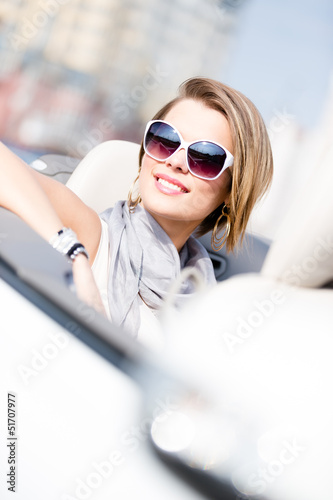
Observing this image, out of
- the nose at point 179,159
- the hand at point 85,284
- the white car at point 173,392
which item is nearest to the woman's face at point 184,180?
the nose at point 179,159

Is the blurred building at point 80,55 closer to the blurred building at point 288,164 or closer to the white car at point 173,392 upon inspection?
the blurred building at point 288,164

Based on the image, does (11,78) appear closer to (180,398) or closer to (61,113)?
(61,113)

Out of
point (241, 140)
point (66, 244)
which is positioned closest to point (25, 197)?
point (66, 244)

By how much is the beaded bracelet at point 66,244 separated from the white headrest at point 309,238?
444 millimetres

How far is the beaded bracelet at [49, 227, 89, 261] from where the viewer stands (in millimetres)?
1077

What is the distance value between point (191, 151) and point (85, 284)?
0.72m

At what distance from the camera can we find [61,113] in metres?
14.3

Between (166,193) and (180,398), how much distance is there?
3.38 ft

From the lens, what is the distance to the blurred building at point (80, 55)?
463 inches

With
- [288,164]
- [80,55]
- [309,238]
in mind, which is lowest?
[80,55]

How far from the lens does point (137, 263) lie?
1.59m

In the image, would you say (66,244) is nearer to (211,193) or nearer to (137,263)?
(137,263)

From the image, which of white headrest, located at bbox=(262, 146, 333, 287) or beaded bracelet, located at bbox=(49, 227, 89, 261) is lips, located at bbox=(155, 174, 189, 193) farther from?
white headrest, located at bbox=(262, 146, 333, 287)

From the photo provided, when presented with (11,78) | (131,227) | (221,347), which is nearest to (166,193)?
(131,227)
